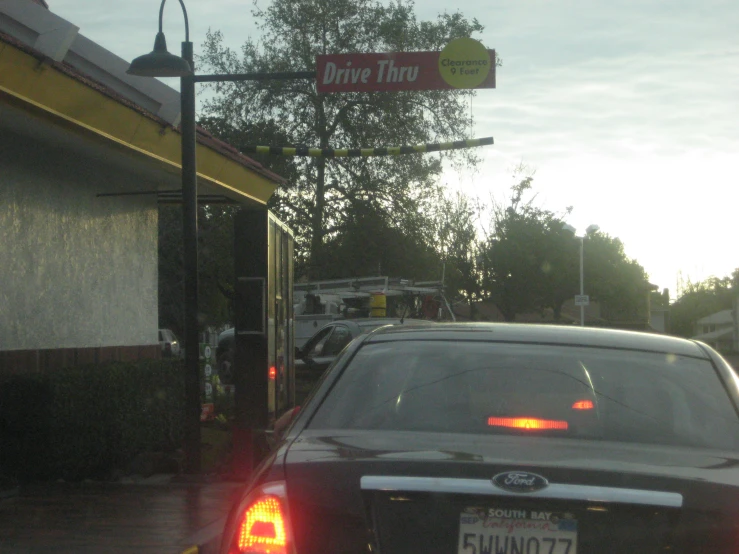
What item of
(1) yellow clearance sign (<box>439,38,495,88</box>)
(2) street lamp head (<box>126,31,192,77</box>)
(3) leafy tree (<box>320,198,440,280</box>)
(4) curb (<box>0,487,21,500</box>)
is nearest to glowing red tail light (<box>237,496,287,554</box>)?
(4) curb (<box>0,487,21,500</box>)

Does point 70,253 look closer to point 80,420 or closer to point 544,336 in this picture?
point 80,420

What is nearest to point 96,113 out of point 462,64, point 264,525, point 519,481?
point 462,64

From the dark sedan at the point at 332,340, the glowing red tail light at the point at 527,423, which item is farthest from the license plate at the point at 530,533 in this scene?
the dark sedan at the point at 332,340

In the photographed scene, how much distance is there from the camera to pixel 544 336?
4.32m

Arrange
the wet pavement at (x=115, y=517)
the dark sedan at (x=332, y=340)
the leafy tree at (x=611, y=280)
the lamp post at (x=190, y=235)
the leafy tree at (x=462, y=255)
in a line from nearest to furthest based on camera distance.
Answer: the wet pavement at (x=115, y=517) → the lamp post at (x=190, y=235) → the dark sedan at (x=332, y=340) → the leafy tree at (x=462, y=255) → the leafy tree at (x=611, y=280)

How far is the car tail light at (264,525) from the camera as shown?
10.4 feet

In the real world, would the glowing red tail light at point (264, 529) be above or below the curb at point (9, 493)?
above

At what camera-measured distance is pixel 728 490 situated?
121 inches

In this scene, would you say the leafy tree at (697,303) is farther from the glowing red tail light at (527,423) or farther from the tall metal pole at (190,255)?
the glowing red tail light at (527,423)

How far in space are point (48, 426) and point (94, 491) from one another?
2.28 feet

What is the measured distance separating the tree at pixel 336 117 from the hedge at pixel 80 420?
1170 inches

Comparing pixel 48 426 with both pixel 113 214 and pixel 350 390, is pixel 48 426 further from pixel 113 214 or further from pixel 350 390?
pixel 350 390

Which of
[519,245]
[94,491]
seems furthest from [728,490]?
[519,245]

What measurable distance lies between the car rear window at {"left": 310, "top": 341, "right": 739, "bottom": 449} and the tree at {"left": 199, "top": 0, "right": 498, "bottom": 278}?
3699cm
